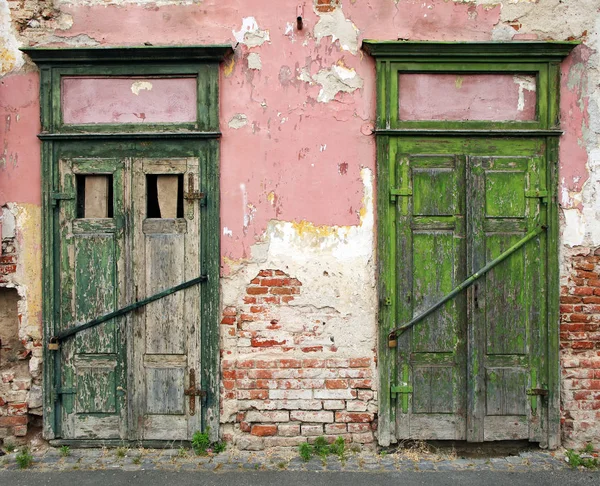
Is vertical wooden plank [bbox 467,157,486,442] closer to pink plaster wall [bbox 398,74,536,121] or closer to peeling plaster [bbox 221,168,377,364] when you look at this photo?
pink plaster wall [bbox 398,74,536,121]

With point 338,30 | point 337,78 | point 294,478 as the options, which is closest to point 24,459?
point 294,478

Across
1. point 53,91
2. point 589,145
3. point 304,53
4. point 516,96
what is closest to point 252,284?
point 304,53

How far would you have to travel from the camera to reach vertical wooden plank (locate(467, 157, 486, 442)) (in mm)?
4191

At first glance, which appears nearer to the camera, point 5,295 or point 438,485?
point 438,485

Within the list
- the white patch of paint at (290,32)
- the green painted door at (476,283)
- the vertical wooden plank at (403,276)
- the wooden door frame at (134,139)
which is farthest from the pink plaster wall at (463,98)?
the wooden door frame at (134,139)

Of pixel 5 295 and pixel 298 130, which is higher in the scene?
pixel 298 130

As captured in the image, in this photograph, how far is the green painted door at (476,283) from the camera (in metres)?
4.20

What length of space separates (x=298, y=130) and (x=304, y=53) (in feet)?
1.90

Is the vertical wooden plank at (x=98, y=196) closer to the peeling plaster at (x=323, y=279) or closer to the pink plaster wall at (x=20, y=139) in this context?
the pink plaster wall at (x=20, y=139)

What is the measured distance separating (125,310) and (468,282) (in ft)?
8.50

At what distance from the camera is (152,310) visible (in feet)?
14.0

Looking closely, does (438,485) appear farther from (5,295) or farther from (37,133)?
(37,133)

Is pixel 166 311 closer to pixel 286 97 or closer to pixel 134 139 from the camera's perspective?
pixel 134 139

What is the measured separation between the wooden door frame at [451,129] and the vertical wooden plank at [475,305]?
38 centimetres
